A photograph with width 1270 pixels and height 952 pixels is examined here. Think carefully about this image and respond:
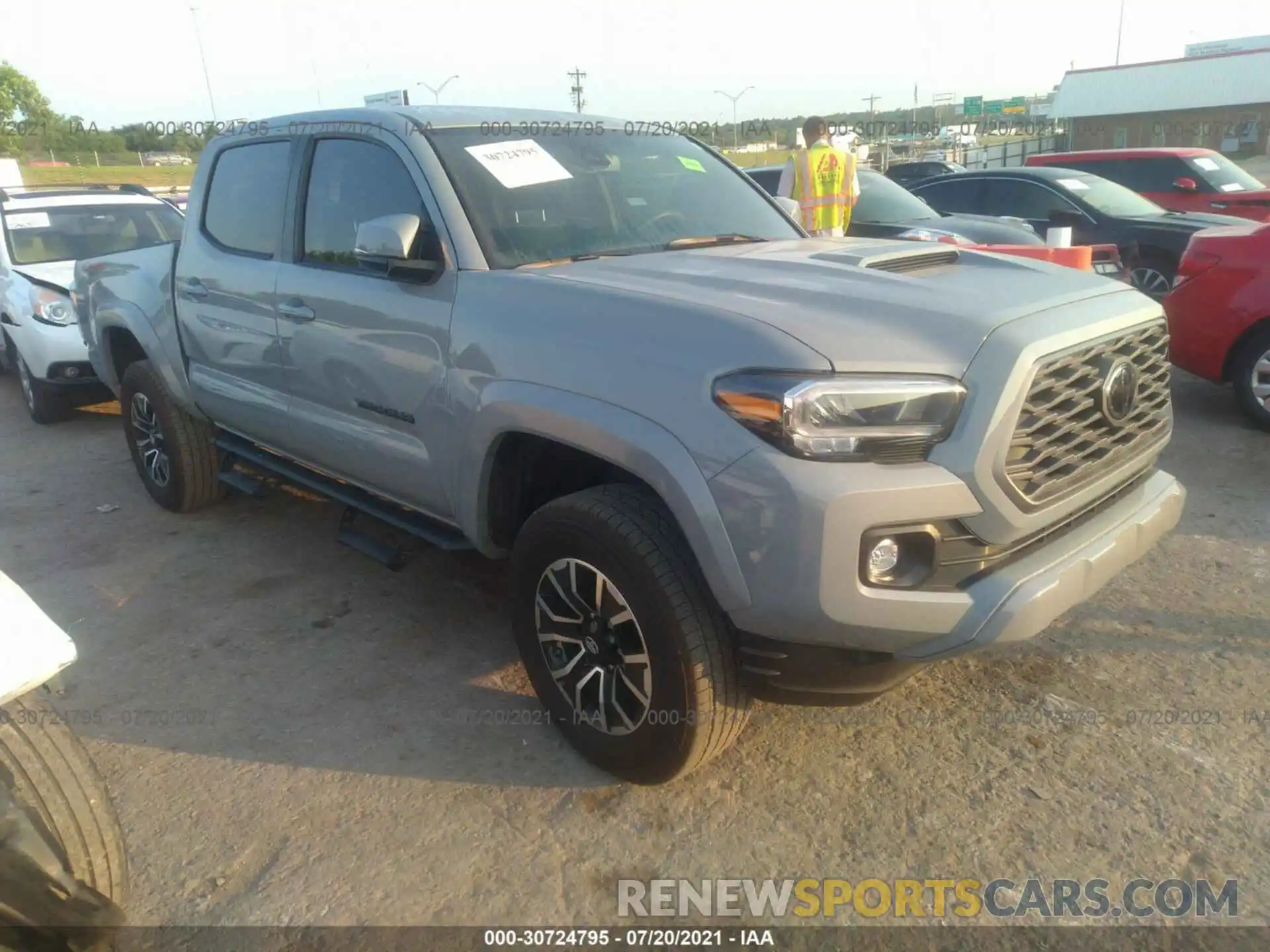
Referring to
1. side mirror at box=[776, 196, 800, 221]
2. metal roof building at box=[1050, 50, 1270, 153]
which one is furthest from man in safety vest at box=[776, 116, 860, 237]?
metal roof building at box=[1050, 50, 1270, 153]

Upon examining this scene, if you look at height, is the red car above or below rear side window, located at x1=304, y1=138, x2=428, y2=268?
below

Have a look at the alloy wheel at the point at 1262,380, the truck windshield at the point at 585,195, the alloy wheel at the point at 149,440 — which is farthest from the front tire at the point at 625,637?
the alloy wheel at the point at 1262,380

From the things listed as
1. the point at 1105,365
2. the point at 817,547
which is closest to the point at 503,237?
the point at 817,547

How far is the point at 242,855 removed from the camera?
2.62 m

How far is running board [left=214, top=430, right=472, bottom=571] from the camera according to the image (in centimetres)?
336

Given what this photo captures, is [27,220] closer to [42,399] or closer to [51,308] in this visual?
[51,308]

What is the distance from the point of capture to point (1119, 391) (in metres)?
2.61

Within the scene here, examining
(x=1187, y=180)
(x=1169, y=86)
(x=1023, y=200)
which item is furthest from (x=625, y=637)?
(x=1169, y=86)

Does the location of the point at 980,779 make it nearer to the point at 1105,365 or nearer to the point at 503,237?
the point at 1105,365

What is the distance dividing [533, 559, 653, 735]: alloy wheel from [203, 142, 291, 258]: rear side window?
2137 millimetres

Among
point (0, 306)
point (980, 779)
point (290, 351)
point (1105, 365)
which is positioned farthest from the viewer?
point (0, 306)

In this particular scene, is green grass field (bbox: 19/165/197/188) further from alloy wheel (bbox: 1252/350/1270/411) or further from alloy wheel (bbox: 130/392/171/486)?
alloy wheel (bbox: 1252/350/1270/411)

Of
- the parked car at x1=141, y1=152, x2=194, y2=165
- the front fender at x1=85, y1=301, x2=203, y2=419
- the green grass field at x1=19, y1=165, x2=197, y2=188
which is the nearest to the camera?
the front fender at x1=85, y1=301, x2=203, y2=419

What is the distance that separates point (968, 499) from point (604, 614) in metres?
1.04
